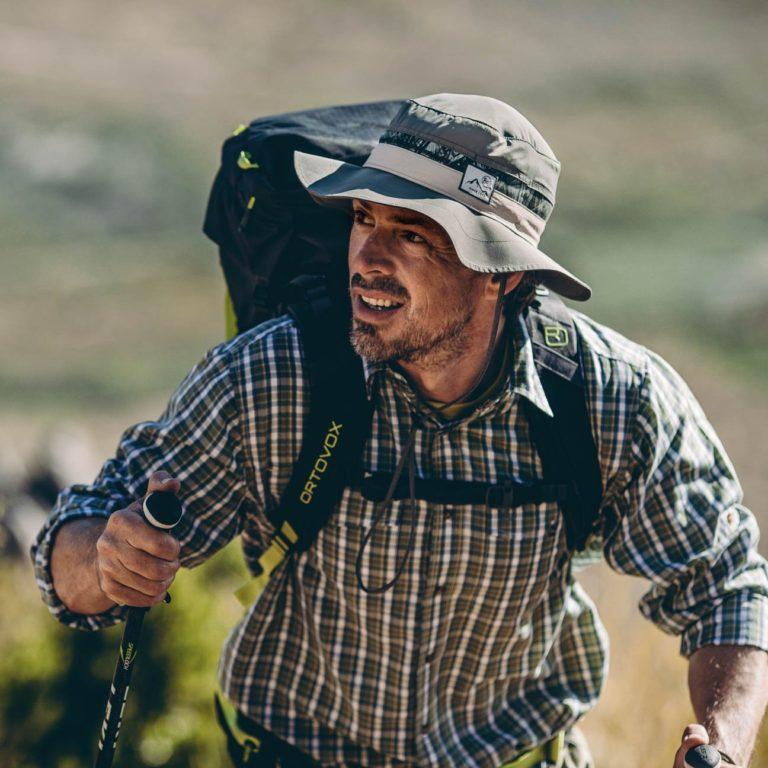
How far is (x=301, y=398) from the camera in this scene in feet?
8.46

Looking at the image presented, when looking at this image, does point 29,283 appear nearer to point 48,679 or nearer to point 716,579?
point 48,679

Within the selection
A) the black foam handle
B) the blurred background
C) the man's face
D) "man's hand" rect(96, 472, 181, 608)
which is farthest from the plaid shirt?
the blurred background

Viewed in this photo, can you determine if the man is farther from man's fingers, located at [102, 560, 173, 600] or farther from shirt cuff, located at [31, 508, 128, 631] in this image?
man's fingers, located at [102, 560, 173, 600]

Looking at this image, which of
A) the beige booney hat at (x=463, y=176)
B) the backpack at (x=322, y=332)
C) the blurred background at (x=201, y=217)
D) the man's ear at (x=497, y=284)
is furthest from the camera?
the blurred background at (x=201, y=217)

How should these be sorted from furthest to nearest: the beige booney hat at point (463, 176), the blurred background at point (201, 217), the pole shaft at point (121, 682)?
the blurred background at point (201, 217)
the beige booney hat at point (463, 176)
the pole shaft at point (121, 682)

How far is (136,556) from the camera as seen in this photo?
2227 mm

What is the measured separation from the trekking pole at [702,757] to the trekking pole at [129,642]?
1058 mm

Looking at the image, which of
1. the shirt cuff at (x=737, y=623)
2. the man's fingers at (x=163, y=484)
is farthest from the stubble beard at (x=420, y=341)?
the shirt cuff at (x=737, y=623)

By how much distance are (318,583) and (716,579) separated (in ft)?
3.11

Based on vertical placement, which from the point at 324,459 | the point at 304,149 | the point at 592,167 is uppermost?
the point at 592,167

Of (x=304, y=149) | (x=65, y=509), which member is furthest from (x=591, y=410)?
(x=65, y=509)

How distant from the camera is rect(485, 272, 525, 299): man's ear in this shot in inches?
107

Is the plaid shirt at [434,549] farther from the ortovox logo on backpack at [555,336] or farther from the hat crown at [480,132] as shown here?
the hat crown at [480,132]

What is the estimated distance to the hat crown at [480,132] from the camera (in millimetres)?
2557
